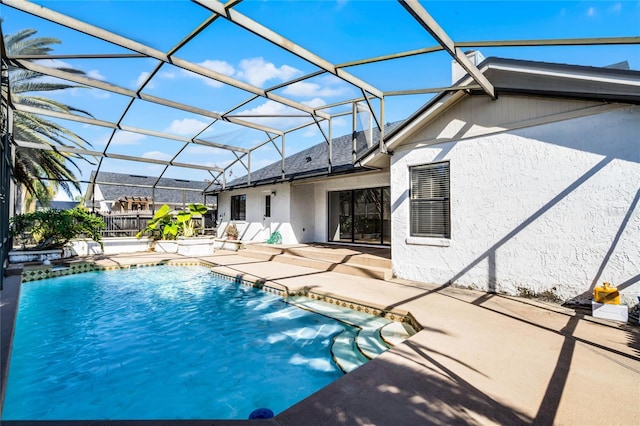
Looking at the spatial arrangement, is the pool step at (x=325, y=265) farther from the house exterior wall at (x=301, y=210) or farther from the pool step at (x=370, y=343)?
the pool step at (x=370, y=343)

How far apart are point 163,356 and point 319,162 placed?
11310 mm

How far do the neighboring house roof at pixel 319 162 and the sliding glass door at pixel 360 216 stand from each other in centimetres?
154

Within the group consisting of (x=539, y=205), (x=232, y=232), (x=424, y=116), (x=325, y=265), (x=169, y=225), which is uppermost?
(x=424, y=116)

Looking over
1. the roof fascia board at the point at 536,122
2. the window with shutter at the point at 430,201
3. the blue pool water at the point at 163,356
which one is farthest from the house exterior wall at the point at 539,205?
the blue pool water at the point at 163,356

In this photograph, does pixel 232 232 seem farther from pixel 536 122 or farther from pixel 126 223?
pixel 536 122

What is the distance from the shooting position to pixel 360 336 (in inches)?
196

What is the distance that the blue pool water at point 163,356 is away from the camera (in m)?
3.61

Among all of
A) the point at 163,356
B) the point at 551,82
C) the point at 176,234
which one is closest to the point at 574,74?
the point at 551,82

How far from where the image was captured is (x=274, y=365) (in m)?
4.42

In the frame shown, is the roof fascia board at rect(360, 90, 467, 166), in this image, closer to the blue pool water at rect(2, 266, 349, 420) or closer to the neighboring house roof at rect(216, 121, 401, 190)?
the neighboring house roof at rect(216, 121, 401, 190)

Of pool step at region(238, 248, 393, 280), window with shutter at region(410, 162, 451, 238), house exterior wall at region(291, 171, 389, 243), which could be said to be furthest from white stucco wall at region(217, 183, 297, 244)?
window with shutter at region(410, 162, 451, 238)

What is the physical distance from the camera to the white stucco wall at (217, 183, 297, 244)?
1433cm

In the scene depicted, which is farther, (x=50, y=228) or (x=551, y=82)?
(x=50, y=228)

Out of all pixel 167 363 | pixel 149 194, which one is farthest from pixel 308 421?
pixel 149 194
